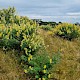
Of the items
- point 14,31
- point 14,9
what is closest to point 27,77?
point 14,31

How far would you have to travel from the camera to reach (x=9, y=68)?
751 cm

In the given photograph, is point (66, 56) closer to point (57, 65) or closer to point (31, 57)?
point (57, 65)

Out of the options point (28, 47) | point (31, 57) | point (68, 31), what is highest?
point (68, 31)

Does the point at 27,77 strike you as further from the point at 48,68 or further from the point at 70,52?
the point at 70,52

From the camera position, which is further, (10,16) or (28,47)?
(10,16)

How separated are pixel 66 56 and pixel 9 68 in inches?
94.3

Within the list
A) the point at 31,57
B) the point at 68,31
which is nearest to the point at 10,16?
the point at 68,31

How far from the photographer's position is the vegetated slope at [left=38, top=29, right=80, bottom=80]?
25.7 feet

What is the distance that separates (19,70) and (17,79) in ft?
1.54

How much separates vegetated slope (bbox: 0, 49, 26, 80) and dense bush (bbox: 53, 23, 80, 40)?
3.85 m

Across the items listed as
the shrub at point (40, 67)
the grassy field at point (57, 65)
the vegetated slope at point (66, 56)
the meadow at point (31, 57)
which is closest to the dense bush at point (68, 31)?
the vegetated slope at point (66, 56)

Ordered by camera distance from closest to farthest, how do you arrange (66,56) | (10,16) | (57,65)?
1. (57,65)
2. (66,56)
3. (10,16)

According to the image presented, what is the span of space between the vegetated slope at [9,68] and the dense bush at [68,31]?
3.85 m

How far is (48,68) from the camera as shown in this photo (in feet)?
24.9
